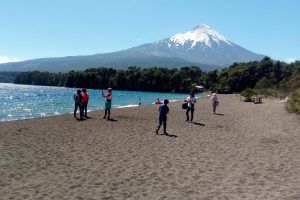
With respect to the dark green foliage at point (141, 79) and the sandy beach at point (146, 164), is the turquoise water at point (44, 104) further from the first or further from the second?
the dark green foliage at point (141, 79)

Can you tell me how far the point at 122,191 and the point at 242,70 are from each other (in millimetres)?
124831

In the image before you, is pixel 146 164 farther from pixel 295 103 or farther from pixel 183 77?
pixel 183 77

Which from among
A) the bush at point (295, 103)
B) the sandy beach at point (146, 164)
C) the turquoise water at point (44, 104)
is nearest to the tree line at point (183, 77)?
the turquoise water at point (44, 104)

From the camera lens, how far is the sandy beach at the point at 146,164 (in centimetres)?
880

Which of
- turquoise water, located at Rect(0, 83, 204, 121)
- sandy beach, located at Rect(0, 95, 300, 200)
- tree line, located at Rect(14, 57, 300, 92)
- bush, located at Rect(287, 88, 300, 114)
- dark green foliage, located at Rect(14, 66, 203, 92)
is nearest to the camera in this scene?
sandy beach, located at Rect(0, 95, 300, 200)

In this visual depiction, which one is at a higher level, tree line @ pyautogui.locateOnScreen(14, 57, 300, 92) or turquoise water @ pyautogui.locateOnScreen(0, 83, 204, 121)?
tree line @ pyautogui.locateOnScreen(14, 57, 300, 92)

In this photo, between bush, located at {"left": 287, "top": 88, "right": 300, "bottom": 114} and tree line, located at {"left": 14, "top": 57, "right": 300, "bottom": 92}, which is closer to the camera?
bush, located at {"left": 287, "top": 88, "right": 300, "bottom": 114}

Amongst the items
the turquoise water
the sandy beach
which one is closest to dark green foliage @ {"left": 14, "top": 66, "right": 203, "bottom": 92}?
the turquoise water

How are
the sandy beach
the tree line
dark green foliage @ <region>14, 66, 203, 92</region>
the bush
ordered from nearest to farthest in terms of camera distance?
the sandy beach → the bush → the tree line → dark green foliage @ <region>14, 66, 203, 92</region>

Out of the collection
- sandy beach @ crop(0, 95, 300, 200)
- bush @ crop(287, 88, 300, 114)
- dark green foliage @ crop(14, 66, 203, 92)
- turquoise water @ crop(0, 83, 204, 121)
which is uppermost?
dark green foliage @ crop(14, 66, 203, 92)

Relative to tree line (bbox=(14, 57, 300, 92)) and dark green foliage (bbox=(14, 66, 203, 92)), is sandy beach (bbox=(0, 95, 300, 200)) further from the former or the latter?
dark green foliage (bbox=(14, 66, 203, 92))

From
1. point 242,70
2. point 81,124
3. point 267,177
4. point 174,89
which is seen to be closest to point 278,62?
point 242,70

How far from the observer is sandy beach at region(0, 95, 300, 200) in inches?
347

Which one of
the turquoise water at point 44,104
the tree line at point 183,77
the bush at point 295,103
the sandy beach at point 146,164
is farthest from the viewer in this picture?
the tree line at point 183,77
